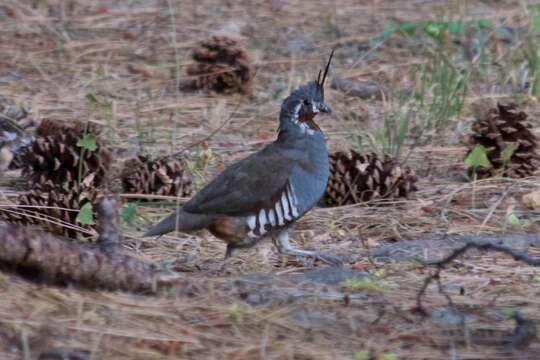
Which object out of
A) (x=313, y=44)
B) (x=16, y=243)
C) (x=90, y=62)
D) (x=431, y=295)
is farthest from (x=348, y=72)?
(x=16, y=243)

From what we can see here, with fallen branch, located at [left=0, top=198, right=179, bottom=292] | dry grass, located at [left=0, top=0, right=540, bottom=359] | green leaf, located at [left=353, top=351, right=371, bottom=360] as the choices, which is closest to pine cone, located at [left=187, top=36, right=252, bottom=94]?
dry grass, located at [left=0, top=0, right=540, bottom=359]

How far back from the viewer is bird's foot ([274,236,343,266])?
4555mm

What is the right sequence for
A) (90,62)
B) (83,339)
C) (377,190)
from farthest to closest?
(90,62)
(377,190)
(83,339)

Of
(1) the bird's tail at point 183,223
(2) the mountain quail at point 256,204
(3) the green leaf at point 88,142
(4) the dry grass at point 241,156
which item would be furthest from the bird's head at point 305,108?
(3) the green leaf at point 88,142

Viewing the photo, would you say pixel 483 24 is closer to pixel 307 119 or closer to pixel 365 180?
pixel 365 180

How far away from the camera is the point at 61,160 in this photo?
594 centimetres

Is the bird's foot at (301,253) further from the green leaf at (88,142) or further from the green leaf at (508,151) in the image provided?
the green leaf at (508,151)

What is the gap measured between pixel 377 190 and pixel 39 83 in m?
2.91

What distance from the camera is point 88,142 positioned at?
5.63m

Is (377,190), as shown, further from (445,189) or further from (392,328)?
(392,328)

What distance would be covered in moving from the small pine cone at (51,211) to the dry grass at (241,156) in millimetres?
250

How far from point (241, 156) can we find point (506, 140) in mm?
1427

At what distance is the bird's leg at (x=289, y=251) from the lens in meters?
4.57

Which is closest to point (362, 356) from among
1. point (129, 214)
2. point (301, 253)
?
point (301, 253)
